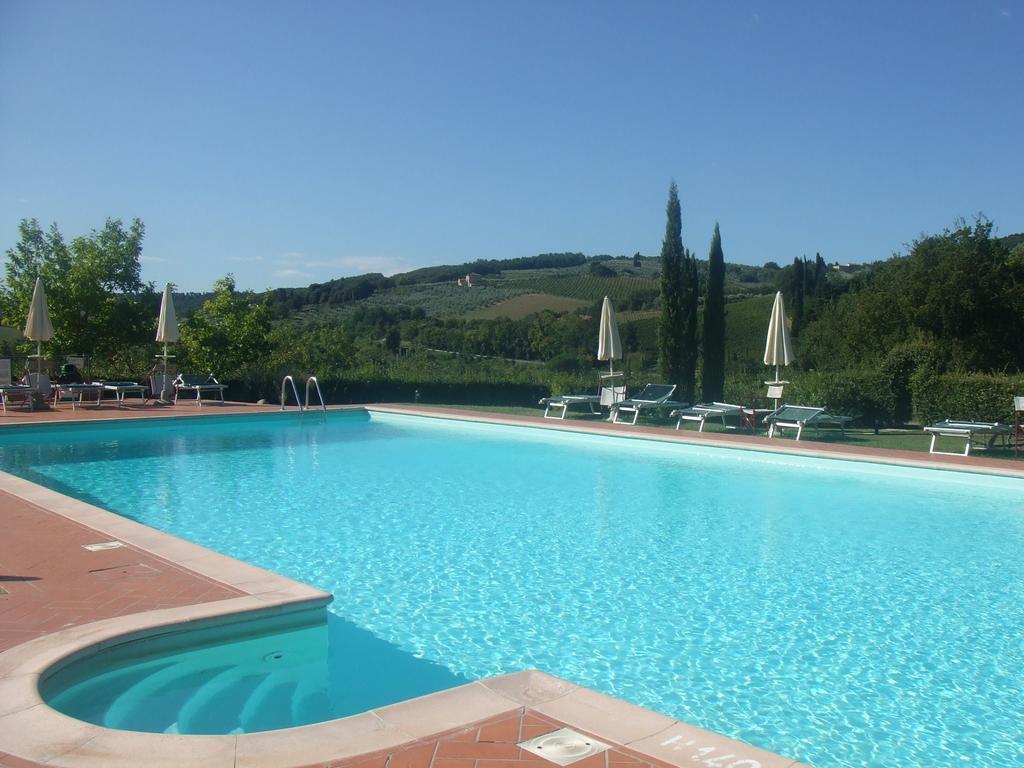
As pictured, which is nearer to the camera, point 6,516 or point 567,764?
point 567,764

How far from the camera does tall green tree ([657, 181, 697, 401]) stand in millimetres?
18344

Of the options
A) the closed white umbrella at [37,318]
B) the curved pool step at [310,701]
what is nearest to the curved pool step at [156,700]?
the curved pool step at [310,701]

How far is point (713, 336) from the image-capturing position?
18875 millimetres

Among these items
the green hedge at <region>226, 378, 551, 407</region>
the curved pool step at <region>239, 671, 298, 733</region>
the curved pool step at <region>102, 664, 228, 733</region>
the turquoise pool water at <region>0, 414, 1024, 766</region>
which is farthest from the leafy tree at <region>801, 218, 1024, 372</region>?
the curved pool step at <region>102, 664, 228, 733</region>

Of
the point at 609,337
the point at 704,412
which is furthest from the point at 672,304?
the point at 704,412

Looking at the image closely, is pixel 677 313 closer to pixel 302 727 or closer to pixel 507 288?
pixel 302 727

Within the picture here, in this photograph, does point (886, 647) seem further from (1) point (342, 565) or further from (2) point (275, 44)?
(2) point (275, 44)

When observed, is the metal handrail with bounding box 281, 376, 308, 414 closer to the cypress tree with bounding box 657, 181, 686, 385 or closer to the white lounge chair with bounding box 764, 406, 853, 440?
the cypress tree with bounding box 657, 181, 686, 385

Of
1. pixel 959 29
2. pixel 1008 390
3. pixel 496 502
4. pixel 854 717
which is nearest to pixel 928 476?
pixel 1008 390

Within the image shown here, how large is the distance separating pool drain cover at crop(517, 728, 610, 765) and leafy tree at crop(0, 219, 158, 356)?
19.7m

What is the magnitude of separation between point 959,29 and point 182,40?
42.3ft

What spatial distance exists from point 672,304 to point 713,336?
1323mm

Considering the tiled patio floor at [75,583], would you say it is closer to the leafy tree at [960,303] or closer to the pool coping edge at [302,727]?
the pool coping edge at [302,727]

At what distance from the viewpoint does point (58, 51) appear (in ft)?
39.9
